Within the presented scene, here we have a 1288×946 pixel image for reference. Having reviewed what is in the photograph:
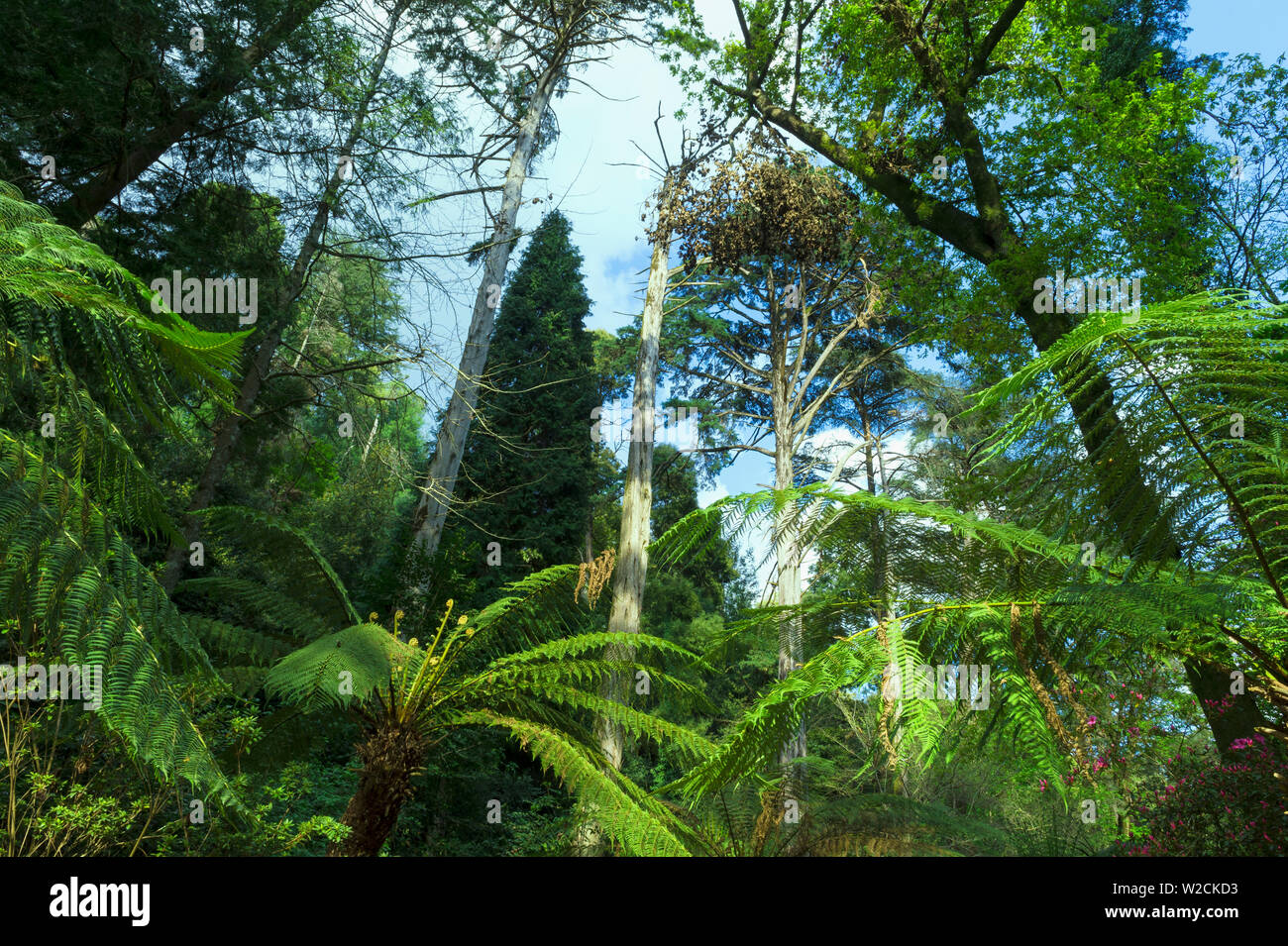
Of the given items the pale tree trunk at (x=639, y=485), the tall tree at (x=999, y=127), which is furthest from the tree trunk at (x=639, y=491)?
the tall tree at (x=999, y=127)

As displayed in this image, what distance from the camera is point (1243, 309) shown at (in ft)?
5.45

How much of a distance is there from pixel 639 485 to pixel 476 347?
2406 mm

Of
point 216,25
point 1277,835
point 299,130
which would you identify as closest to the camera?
point 1277,835

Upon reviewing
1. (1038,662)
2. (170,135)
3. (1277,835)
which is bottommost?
(1277,835)

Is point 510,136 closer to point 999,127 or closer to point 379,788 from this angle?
point 999,127

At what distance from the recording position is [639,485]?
28.8 ft

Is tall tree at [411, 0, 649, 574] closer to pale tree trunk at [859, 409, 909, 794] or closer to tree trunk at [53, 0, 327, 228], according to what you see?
tree trunk at [53, 0, 327, 228]

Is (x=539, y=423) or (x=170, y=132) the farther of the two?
(x=539, y=423)

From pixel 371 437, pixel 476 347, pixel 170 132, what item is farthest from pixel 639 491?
Result: pixel 170 132

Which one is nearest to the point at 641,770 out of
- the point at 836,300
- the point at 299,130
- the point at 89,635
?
the point at 836,300
